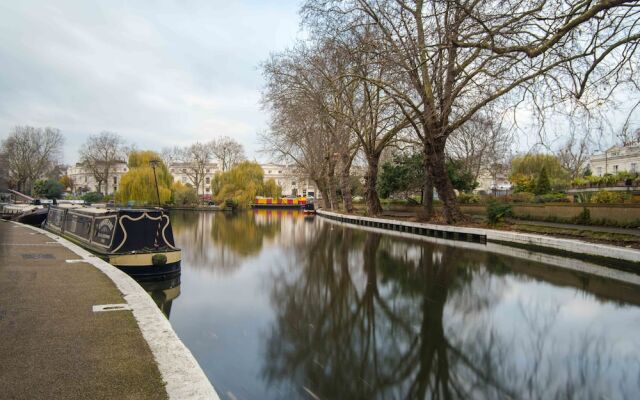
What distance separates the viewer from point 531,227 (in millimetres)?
18359

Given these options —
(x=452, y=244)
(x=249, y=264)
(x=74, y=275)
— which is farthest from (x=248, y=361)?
(x=452, y=244)

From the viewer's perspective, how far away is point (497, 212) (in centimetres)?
2034

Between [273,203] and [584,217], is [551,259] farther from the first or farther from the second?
[273,203]

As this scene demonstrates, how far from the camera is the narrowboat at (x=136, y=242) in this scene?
421 inches

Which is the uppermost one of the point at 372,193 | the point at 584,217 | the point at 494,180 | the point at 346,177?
the point at 494,180

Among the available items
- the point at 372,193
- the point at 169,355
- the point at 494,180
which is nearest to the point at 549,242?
the point at 169,355

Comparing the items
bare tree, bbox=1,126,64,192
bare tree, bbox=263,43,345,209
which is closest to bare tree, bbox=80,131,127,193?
bare tree, bbox=1,126,64,192

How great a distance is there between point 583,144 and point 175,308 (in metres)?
12.3

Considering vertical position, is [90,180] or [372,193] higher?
[90,180]

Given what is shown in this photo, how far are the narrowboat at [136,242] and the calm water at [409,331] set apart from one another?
0.70 meters

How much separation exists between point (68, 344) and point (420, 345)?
157 inches

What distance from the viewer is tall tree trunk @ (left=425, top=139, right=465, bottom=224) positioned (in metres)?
20.8

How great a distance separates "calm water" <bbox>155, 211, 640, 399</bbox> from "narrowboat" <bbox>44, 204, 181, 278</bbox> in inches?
27.6

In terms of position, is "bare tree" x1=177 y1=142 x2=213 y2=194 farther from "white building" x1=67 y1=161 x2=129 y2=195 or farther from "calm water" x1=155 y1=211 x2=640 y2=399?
"calm water" x1=155 y1=211 x2=640 y2=399
